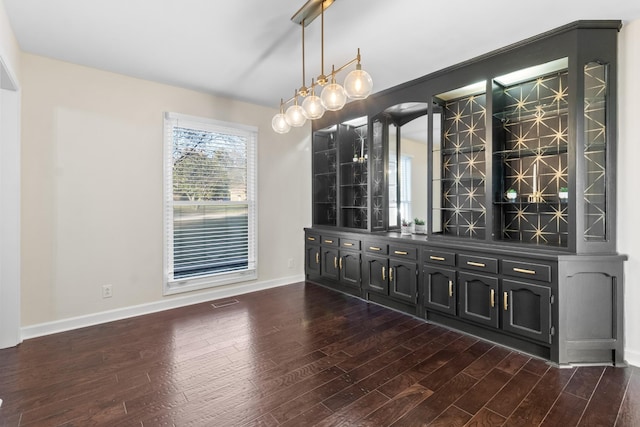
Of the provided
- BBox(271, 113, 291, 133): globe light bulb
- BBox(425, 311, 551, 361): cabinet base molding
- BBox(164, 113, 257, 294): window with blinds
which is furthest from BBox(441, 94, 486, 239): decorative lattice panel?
BBox(164, 113, 257, 294): window with blinds

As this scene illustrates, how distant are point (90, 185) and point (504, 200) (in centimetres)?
435

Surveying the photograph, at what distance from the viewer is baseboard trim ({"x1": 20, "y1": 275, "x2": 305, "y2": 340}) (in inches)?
125

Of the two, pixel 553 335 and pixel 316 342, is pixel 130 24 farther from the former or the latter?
pixel 553 335

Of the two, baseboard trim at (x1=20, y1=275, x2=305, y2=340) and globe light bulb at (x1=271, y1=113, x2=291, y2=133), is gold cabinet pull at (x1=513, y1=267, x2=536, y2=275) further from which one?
baseboard trim at (x1=20, y1=275, x2=305, y2=340)

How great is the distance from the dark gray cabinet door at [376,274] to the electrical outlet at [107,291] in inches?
118

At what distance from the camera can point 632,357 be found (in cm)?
250

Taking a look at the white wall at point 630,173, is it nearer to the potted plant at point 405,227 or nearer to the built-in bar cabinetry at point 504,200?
the built-in bar cabinetry at point 504,200

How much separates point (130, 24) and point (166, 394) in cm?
286

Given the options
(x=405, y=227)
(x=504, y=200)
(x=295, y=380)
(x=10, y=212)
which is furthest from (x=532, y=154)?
(x=10, y=212)

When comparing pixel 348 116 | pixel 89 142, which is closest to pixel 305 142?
pixel 348 116

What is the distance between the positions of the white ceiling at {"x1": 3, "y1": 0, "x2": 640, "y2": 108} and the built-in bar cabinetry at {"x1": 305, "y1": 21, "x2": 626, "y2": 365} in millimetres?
285

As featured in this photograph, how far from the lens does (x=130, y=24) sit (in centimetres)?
258

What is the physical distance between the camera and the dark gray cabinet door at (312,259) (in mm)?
4884

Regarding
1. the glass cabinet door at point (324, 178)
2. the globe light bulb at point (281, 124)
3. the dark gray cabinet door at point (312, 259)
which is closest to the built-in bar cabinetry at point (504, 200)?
the dark gray cabinet door at point (312, 259)
